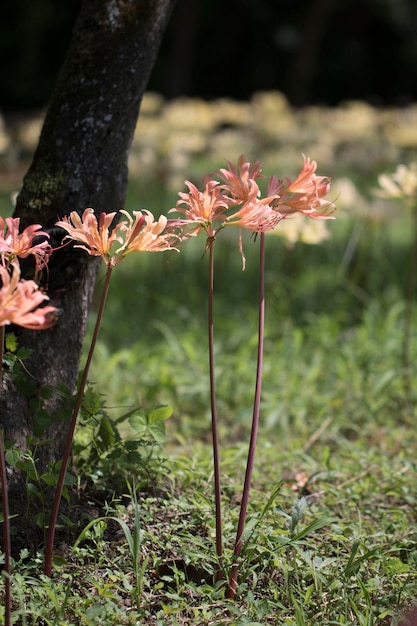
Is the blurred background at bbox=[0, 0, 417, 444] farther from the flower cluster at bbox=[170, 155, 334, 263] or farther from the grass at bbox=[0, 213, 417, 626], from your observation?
the flower cluster at bbox=[170, 155, 334, 263]

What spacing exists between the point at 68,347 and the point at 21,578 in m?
0.69

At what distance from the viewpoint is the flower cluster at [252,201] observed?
1.73 m

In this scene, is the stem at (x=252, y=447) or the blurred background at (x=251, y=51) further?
the blurred background at (x=251, y=51)

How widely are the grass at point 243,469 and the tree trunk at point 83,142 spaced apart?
19cm

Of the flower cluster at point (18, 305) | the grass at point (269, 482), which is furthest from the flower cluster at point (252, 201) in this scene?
the grass at point (269, 482)

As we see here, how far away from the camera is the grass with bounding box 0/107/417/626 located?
192 centimetres

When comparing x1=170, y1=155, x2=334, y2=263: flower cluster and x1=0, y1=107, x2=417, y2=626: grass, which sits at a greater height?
x1=170, y1=155, x2=334, y2=263: flower cluster

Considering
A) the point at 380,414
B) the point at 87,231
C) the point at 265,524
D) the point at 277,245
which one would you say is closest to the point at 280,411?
the point at 380,414

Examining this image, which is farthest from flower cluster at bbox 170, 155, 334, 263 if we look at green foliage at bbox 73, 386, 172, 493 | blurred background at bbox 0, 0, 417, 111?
blurred background at bbox 0, 0, 417, 111

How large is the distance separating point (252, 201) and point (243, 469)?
4.52 feet

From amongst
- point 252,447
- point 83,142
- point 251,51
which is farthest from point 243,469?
point 251,51

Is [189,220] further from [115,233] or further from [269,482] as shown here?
[269,482]

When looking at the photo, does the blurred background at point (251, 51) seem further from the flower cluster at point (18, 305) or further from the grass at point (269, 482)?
the flower cluster at point (18, 305)

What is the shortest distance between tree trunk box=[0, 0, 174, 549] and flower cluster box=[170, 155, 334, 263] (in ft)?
1.62
